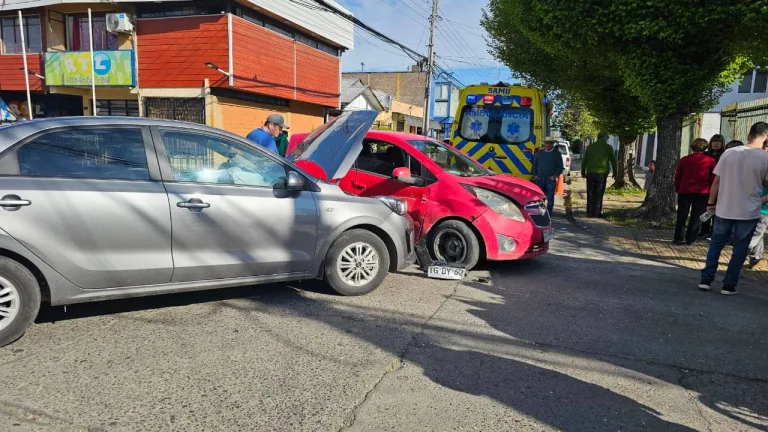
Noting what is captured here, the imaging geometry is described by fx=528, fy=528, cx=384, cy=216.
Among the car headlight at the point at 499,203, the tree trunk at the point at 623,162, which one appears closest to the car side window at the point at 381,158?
the car headlight at the point at 499,203

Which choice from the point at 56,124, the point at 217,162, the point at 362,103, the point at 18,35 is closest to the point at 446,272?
the point at 217,162

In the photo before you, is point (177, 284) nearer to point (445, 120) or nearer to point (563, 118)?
point (445, 120)

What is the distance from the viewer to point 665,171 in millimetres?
10602

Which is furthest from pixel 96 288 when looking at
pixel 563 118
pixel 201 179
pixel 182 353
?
pixel 563 118

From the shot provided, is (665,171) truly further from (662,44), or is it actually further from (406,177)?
(406,177)

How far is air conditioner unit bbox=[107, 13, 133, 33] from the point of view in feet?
56.3

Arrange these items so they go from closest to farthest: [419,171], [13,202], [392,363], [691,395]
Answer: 1. [691,395]
2. [13,202]
3. [392,363]
4. [419,171]

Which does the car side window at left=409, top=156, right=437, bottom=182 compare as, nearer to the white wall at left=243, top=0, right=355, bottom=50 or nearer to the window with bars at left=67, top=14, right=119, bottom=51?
the white wall at left=243, top=0, right=355, bottom=50

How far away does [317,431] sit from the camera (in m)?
2.85

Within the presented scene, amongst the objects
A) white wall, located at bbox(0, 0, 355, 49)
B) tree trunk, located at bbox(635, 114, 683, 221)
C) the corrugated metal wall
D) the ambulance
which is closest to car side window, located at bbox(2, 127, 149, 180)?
the ambulance

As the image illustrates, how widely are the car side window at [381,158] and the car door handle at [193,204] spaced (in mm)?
2936

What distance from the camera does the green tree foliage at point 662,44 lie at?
8.28 meters

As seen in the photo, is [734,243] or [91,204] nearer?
[91,204]

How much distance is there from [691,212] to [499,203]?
13.4 feet
